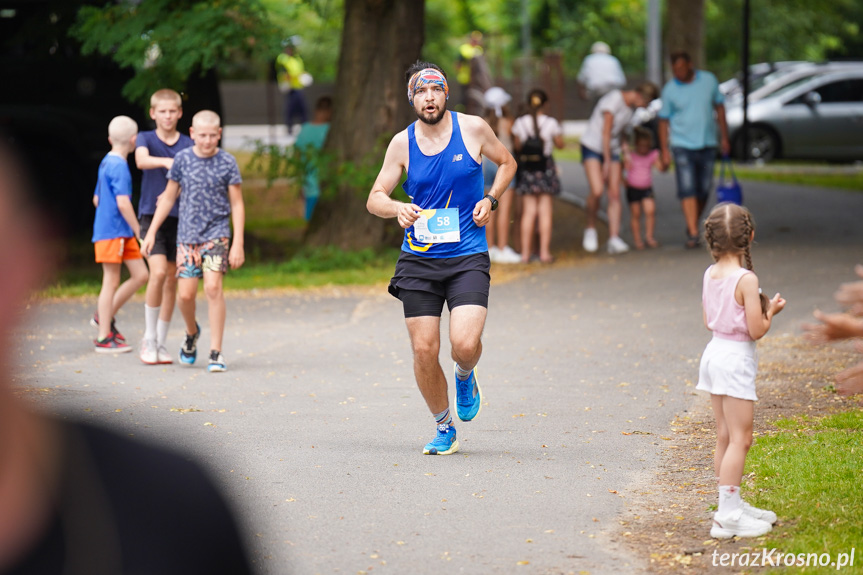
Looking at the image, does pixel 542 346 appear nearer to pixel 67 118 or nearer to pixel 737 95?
pixel 67 118

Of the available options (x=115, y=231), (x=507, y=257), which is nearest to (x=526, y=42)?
(x=507, y=257)

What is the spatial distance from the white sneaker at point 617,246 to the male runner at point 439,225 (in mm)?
9094

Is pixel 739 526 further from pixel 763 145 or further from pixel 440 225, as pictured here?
pixel 763 145

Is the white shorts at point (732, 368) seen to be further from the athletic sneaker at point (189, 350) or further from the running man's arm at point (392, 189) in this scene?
the athletic sneaker at point (189, 350)

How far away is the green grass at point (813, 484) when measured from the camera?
14.8 ft

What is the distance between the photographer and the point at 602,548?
4.65 metres

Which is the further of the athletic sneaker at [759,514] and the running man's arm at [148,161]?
the running man's arm at [148,161]

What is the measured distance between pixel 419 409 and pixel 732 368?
3091 mm

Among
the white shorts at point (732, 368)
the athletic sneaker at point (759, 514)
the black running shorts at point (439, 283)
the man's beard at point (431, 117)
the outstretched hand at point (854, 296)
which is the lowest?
the athletic sneaker at point (759, 514)

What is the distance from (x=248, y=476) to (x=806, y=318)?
6251 mm

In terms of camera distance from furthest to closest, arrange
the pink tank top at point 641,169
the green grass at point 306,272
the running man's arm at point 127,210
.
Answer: the pink tank top at point 641,169 → the green grass at point 306,272 → the running man's arm at point 127,210

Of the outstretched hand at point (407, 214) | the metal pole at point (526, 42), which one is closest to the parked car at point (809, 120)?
the metal pole at point (526, 42)

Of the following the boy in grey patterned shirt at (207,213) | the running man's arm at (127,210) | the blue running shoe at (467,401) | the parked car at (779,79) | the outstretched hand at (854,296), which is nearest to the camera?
the outstretched hand at (854,296)

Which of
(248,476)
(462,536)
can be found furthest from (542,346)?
(462,536)
